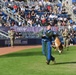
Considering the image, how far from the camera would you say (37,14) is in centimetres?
3594

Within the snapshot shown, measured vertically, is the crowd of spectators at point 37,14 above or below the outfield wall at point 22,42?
above

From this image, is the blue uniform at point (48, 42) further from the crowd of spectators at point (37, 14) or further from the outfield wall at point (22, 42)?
the crowd of spectators at point (37, 14)

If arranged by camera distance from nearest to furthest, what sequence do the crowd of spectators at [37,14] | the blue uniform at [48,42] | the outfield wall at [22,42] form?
the blue uniform at [48,42] → the outfield wall at [22,42] → the crowd of spectators at [37,14]

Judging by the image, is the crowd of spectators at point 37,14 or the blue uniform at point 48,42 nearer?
the blue uniform at point 48,42

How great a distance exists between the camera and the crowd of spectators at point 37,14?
109 ft

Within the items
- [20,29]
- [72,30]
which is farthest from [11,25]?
[72,30]

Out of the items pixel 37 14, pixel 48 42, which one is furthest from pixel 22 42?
pixel 48 42

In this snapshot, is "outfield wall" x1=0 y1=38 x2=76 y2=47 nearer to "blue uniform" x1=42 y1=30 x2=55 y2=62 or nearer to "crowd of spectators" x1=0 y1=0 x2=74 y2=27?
A: "crowd of spectators" x1=0 y1=0 x2=74 y2=27

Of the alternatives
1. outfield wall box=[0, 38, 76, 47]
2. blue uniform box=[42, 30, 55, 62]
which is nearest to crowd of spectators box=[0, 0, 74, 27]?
outfield wall box=[0, 38, 76, 47]

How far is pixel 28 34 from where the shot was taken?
3166 centimetres

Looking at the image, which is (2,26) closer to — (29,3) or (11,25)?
(11,25)

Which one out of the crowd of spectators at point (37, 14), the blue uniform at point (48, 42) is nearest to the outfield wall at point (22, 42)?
the crowd of spectators at point (37, 14)

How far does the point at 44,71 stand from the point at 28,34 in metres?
19.5

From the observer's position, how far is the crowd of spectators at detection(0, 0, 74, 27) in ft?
109
